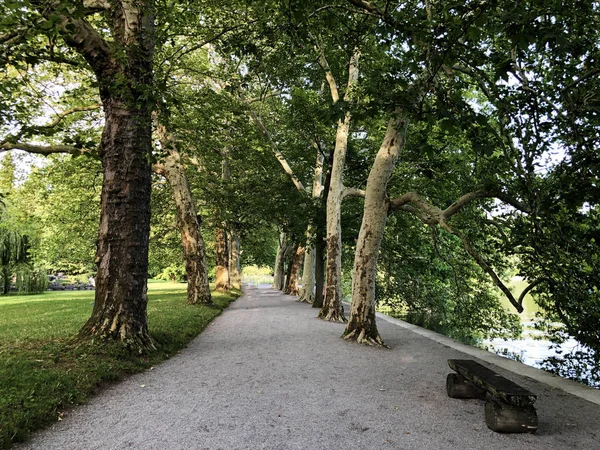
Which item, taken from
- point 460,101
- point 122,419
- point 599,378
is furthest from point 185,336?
point 599,378

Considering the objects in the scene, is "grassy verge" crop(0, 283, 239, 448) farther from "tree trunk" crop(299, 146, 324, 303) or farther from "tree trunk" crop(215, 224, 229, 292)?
"tree trunk" crop(215, 224, 229, 292)

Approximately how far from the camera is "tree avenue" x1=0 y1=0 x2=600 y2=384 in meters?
4.53

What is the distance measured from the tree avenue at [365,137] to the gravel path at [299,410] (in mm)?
1636

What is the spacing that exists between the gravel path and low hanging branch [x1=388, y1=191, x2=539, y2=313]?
151 centimetres

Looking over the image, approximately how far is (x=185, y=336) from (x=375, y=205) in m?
5.24

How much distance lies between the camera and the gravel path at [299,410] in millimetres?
3584

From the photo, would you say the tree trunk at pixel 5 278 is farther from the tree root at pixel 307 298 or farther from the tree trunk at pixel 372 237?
the tree trunk at pixel 372 237

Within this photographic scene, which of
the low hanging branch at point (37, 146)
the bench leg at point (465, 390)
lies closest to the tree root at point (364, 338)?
the bench leg at point (465, 390)

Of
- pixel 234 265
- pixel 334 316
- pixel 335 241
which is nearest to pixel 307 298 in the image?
pixel 334 316

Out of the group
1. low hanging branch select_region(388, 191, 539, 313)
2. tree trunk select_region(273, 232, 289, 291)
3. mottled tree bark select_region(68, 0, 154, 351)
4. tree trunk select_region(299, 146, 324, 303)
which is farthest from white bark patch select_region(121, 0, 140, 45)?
tree trunk select_region(273, 232, 289, 291)

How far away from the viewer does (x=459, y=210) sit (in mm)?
8492

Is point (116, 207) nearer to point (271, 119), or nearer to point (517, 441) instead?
point (517, 441)

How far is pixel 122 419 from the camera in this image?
403 centimetres

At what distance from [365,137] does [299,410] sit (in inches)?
627
